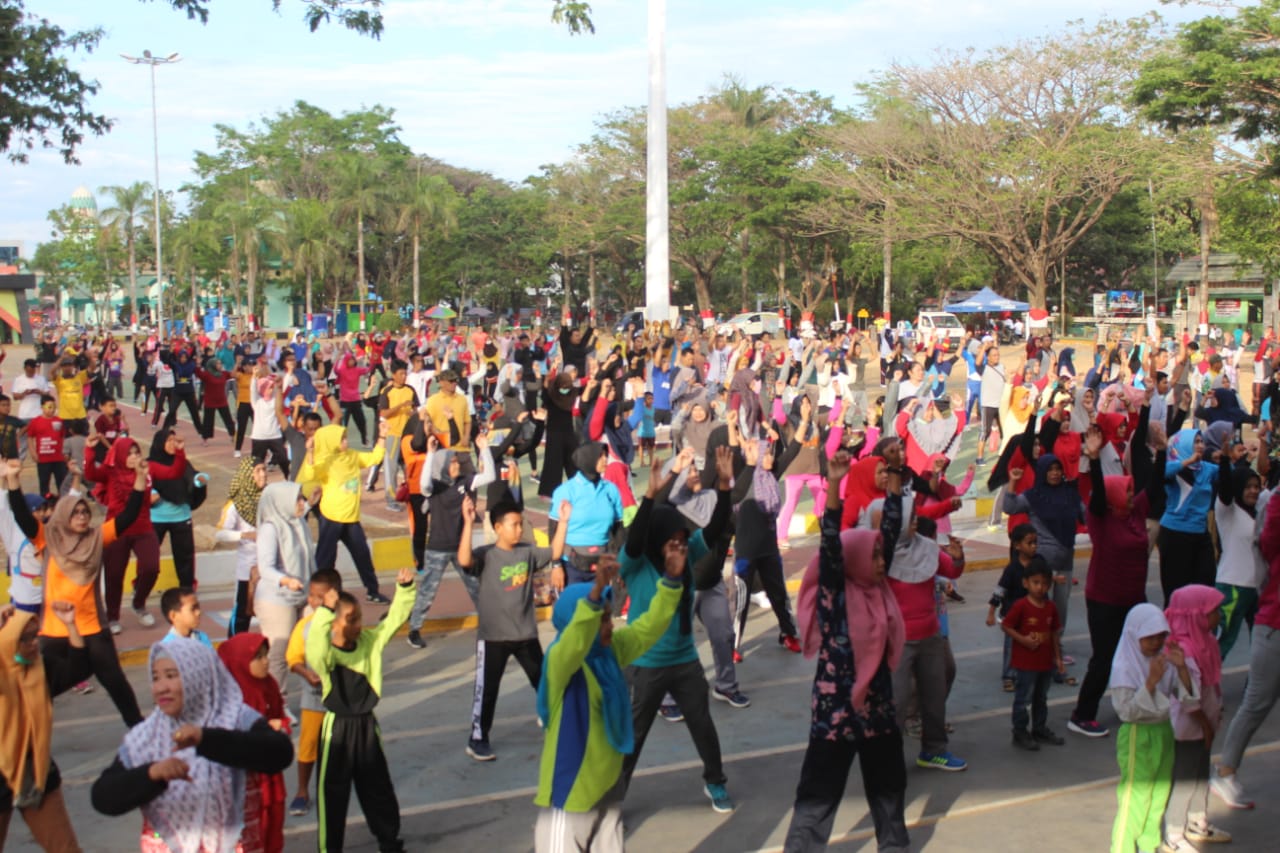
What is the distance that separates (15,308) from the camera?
61969 mm

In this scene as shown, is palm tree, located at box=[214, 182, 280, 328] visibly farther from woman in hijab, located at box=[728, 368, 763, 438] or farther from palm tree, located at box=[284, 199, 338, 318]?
woman in hijab, located at box=[728, 368, 763, 438]

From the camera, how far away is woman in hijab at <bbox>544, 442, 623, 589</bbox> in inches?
321

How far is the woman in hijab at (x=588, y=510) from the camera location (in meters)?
8.16

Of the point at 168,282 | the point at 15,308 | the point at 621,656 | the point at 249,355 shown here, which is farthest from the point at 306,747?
the point at 168,282

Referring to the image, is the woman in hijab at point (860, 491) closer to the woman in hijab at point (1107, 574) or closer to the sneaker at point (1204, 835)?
the woman in hijab at point (1107, 574)

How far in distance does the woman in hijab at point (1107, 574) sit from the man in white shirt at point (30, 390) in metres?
13.2

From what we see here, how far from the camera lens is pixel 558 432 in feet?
43.5

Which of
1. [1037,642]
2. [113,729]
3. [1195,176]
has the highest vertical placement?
[1195,176]

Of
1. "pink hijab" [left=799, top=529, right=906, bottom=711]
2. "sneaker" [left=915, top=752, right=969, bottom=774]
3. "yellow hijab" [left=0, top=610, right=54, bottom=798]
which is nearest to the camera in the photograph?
"yellow hijab" [left=0, top=610, right=54, bottom=798]

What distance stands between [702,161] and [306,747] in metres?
54.8

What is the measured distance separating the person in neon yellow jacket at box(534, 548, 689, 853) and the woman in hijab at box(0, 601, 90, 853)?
1.86 m

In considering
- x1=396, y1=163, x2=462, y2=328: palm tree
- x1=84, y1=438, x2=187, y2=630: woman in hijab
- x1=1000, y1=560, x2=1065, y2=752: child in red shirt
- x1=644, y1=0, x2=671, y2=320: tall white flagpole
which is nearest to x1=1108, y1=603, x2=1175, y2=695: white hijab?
x1=1000, y1=560, x2=1065, y2=752: child in red shirt

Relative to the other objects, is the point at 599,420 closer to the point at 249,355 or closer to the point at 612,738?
the point at 612,738

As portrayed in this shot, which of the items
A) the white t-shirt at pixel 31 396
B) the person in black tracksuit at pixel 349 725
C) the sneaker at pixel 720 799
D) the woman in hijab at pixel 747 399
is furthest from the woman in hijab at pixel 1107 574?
the white t-shirt at pixel 31 396
